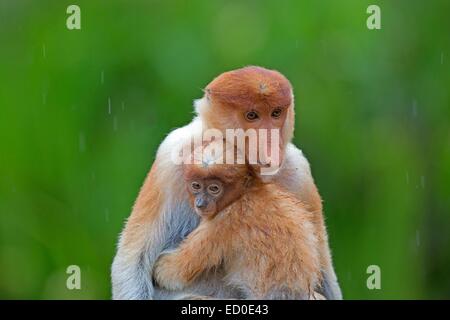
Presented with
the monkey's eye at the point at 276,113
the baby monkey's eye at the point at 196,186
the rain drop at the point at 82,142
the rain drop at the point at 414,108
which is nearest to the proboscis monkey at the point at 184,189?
the monkey's eye at the point at 276,113

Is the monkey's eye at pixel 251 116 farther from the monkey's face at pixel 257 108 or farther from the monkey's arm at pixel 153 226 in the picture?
the monkey's arm at pixel 153 226

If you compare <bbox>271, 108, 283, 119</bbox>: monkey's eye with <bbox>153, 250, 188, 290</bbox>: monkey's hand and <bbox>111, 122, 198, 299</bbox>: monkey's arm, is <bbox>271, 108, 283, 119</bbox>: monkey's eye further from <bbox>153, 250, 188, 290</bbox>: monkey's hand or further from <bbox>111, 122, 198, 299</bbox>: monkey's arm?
<bbox>153, 250, 188, 290</bbox>: monkey's hand

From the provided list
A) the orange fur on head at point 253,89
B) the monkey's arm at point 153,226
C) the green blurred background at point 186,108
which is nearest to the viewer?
the orange fur on head at point 253,89

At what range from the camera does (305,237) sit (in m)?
3.47

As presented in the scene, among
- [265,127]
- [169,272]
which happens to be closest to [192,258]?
[169,272]

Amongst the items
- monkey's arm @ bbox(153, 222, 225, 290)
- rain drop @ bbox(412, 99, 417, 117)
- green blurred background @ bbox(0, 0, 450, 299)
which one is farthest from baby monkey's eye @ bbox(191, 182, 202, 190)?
rain drop @ bbox(412, 99, 417, 117)

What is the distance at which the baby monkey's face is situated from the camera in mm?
3434

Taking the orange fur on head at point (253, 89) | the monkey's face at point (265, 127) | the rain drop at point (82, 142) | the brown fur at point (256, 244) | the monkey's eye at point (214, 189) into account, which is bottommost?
the brown fur at point (256, 244)

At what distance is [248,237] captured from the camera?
346cm

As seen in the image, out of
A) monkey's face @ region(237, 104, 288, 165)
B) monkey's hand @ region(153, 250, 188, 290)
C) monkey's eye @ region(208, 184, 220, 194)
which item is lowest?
monkey's hand @ region(153, 250, 188, 290)

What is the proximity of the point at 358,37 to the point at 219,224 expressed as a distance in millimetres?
2112

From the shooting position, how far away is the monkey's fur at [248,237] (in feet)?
11.2
